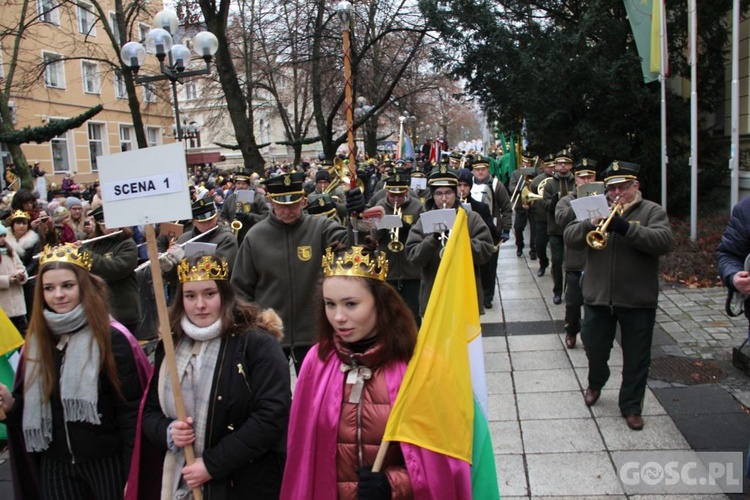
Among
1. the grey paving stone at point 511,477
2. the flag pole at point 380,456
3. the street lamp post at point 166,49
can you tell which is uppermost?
the street lamp post at point 166,49

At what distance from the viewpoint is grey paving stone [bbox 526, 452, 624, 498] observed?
4.54m

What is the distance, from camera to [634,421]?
17.8 ft

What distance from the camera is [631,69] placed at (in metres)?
13.7

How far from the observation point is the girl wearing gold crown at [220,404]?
9.61 ft

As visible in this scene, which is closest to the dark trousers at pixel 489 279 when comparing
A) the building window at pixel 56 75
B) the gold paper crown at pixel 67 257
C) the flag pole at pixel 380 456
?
the gold paper crown at pixel 67 257

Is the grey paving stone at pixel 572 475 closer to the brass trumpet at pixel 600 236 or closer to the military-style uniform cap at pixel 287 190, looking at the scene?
the brass trumpet at pixel 600 236

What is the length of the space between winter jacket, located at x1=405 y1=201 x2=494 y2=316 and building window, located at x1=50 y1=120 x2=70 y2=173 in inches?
1181

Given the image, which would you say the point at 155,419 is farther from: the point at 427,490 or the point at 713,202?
the point at 713,202

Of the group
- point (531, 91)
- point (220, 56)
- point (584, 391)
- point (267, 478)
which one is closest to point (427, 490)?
point (267, 478)

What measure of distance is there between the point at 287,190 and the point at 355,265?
110 inches

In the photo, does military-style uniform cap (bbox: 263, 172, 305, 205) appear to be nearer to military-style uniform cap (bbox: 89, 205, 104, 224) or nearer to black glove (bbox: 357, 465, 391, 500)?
military-style uniform cap (bbox: 89, 205, 104, 224)

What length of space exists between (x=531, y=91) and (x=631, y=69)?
200cm

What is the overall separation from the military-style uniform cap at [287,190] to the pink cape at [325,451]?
2.72 m

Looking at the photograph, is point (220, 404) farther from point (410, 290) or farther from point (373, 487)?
point (410, 290)
